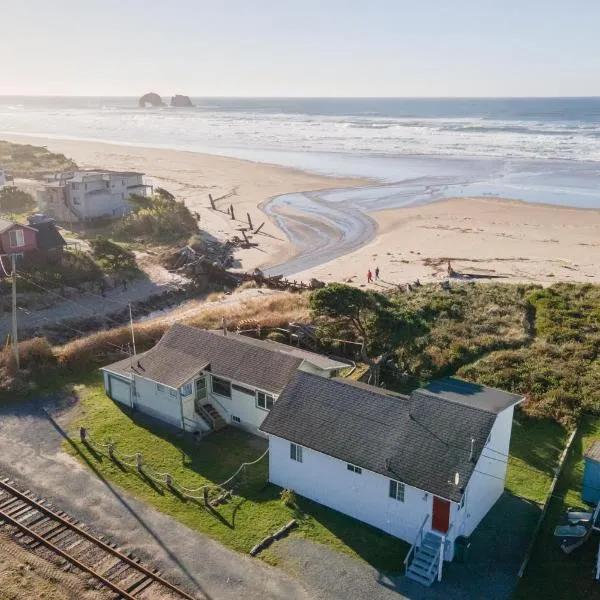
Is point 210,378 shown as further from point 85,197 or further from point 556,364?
point 85,197

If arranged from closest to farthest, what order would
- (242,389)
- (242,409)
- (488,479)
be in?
(488,479) < (242,389) < (242,409)

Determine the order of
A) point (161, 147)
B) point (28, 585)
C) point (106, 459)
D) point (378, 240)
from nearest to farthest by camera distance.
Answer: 1. point (28, 585)
2. point (106, 459)
3. point (378, 240)
4. point (161, 147)

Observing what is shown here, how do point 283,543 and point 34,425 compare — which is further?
point 34,425

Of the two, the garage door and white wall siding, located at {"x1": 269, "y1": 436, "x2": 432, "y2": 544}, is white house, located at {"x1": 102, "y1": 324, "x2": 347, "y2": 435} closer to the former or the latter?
the garage door

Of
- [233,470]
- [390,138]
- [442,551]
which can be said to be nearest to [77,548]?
[233,470]

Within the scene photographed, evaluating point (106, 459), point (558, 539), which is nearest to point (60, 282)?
point (106, 459)

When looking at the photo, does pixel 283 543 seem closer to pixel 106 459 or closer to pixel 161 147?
pixel 106 459
